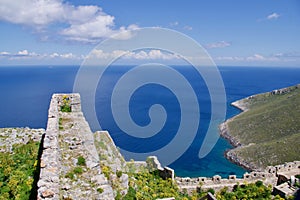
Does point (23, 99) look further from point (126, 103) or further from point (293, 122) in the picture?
point (293, 122)

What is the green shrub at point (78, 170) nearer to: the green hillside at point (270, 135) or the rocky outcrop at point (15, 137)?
the rocky outcrop at point (15, 137)

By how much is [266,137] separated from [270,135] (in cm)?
93

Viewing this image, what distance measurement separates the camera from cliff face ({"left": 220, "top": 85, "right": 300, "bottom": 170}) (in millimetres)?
44450

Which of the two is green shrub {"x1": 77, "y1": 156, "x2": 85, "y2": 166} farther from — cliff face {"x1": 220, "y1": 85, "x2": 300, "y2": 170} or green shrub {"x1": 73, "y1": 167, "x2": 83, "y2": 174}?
cliff face {"x1": 220, "y1": 85, "x2": 300, "y2": 170}

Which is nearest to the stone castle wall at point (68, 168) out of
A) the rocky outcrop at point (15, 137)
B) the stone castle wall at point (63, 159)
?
the stone castle wall at point (63, 159)

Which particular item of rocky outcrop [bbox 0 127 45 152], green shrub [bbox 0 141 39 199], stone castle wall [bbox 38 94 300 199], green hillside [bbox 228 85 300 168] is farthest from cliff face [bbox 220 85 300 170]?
green shrub [bbox 0 141 39 199]

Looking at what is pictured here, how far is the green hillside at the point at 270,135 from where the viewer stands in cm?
4447

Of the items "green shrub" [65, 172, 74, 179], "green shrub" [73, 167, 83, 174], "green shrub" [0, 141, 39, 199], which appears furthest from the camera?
"green shrub" [0, 141, 39, 199]

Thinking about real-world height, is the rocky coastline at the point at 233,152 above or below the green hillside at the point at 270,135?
below

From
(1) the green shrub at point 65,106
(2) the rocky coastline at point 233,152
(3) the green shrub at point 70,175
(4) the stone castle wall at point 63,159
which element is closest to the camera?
(4) the stone castle wall at point 63,159

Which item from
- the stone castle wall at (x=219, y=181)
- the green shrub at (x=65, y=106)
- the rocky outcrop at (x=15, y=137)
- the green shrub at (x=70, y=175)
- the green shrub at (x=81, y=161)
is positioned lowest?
the stone castle wall at (x=219, y=181)

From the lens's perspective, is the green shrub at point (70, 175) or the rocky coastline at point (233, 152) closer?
the green shrub at point (70, 175)

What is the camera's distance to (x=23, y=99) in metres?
96.8

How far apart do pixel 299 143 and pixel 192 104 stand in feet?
190
